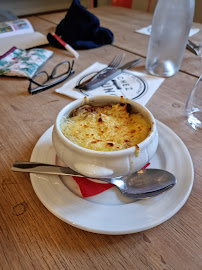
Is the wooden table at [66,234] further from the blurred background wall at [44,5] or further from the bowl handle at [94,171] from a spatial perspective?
the blurred background wall at [44,5]

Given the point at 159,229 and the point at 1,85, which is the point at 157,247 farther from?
the point at 1,85

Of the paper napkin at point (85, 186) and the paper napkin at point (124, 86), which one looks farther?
the paper napkin at point (124, 86)

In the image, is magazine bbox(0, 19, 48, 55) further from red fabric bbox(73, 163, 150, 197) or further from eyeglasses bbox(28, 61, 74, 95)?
red fabric bbox(73, 163, 150, 197)

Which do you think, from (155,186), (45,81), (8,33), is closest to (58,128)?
(155,186)

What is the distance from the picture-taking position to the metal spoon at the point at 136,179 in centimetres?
39

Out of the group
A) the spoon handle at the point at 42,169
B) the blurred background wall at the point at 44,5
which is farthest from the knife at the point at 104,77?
the blurred background wall at the point at 44,5

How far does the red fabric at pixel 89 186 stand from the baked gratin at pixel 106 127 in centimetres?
6

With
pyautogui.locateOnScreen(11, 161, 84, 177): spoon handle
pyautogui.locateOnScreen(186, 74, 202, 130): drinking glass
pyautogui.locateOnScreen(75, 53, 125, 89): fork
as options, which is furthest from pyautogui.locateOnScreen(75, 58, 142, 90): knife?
pyautogui.locateOnScreen(11, 161, 84, 177): spoon handle

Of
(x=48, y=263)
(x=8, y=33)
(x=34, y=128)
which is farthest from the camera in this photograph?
(x=8, y=33)

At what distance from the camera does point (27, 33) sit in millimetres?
1143

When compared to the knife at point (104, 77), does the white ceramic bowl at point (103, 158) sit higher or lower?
higher

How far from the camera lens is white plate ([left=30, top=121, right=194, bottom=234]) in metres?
0.34

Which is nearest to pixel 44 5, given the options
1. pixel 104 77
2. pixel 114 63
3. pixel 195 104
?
pixel 114 63

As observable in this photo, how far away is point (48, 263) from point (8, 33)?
1.10 m
